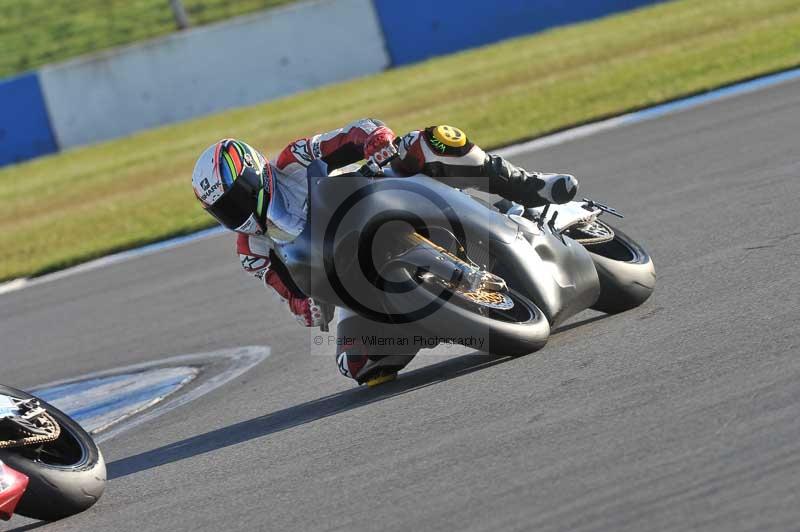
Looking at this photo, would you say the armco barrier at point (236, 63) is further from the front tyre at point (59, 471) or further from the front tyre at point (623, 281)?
the front tyre at point (59, 471)

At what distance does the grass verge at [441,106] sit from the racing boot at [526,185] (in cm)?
814

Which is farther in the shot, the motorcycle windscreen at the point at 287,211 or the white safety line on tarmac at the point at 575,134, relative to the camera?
the white safety line on tarmac at the point at 575,134

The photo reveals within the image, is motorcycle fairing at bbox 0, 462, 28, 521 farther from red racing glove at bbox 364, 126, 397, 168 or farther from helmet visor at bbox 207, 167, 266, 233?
red racing glove at bbox 364, 126, 397, 168

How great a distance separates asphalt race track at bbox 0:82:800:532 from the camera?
3830 millimetres

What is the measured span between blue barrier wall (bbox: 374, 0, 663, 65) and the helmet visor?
19866 mm

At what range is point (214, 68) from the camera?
25.4 metres

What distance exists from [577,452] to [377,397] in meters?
1.81

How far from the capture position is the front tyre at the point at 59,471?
494 cm

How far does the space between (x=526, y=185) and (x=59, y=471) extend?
245 cm

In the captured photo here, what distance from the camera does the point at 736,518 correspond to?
3.42 m

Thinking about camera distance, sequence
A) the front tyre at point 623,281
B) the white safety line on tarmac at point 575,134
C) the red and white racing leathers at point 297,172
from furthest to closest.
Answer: the white safety line on tarmac at point 575,134, the front tyre at point 623,281, the red and white racing leathers at point 297,172

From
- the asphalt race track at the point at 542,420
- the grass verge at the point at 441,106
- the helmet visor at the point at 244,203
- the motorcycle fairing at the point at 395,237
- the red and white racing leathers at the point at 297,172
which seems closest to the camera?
the asphalt race track at the point at 542,420

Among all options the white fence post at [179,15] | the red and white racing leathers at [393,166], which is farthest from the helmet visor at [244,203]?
the white fence post at [179,15]

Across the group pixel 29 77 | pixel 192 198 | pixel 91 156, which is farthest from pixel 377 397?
pixel 29 77
